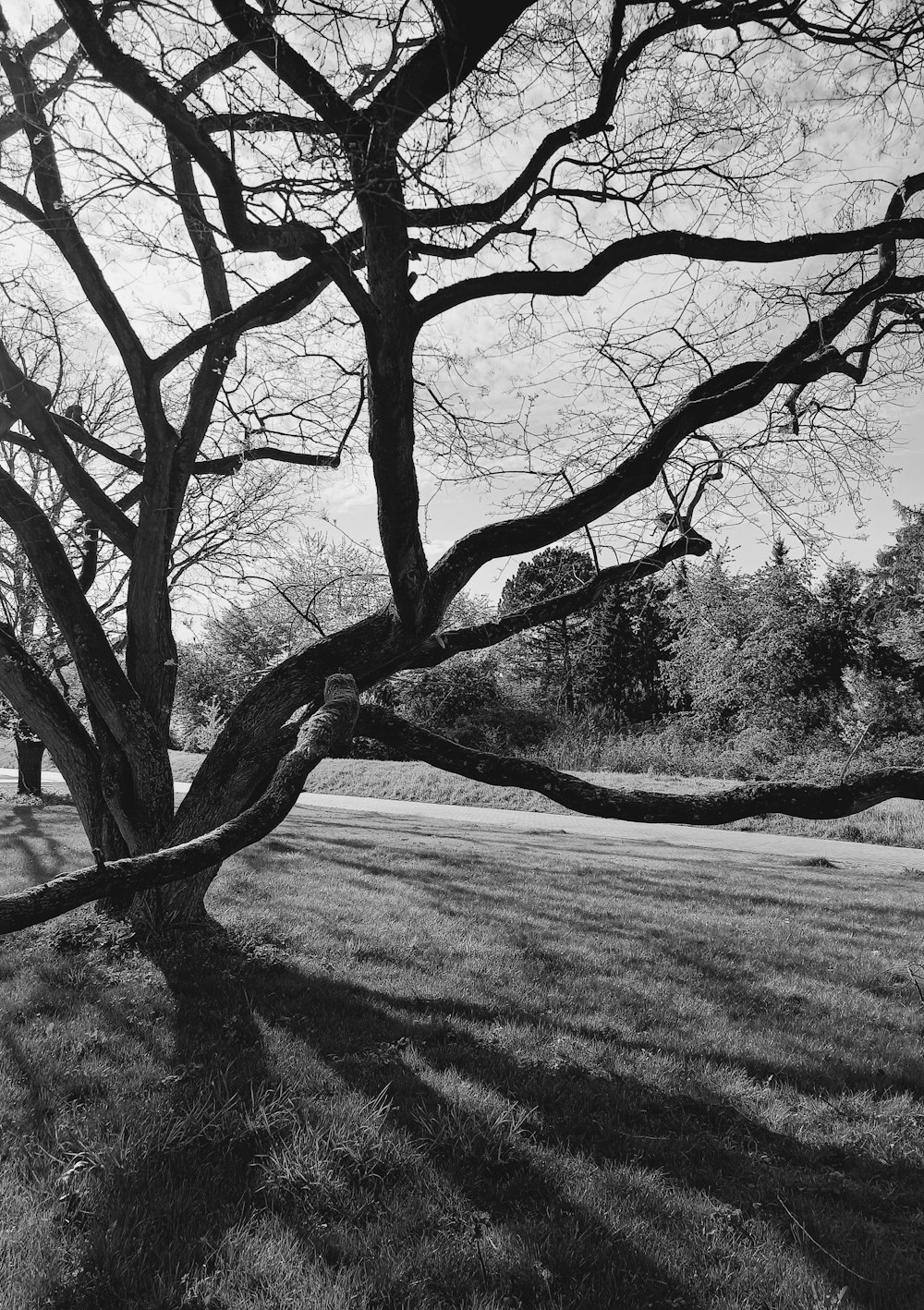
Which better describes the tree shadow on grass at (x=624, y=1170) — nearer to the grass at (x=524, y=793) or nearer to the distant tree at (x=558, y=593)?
the distant tree at (x=558, y=593)

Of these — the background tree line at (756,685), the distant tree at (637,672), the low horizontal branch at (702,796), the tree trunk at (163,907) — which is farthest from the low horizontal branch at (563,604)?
the distant tree at (637,672)

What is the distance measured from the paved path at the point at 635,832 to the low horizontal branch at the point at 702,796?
8.58m

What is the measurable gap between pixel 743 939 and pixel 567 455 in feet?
15.6

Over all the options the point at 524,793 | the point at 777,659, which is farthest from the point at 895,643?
the point at 524,793

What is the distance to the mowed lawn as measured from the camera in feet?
8.36

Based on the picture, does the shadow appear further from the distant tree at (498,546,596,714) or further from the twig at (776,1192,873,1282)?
the twig at (776,1192,873,1282)

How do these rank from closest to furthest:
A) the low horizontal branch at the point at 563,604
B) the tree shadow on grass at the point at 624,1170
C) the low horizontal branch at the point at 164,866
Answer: the low horizontal branch at the point at 164,866, the tree shadow on grass at the point at 624,1170, the low horizontal branch at the point at 563,604

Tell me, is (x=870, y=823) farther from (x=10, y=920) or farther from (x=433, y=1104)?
(x=10, y=920)

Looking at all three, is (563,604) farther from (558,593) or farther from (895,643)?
(895,643)

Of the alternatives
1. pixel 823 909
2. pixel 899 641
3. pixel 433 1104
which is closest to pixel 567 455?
pixel 433 1104

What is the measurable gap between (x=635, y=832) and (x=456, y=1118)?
507 inches

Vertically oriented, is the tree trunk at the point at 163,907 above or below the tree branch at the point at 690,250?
below

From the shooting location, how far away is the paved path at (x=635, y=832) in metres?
13.2

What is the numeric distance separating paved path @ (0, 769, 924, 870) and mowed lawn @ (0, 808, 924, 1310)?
680 centimetres
